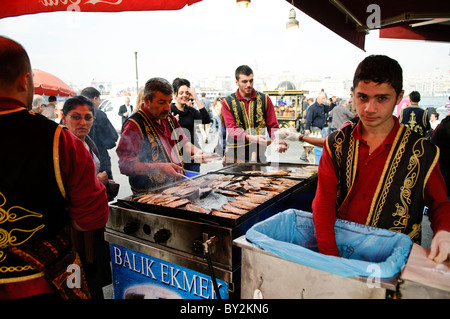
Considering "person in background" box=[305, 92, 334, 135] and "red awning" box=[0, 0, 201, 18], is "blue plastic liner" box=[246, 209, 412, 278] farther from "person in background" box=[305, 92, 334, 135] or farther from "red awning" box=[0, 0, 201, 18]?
"person in background" box=[305, 92, 334, 135]

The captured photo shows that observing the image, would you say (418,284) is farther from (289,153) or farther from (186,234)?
A: (289,153)

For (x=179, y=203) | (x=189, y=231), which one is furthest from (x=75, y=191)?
(x=179, y=203)

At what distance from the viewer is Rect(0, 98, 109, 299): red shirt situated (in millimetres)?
1285

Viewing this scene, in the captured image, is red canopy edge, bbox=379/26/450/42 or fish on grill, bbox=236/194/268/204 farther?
red canopy edge, bbox=379/26/450/42

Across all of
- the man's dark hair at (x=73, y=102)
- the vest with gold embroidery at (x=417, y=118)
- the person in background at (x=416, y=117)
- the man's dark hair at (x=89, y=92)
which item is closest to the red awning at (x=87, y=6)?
the man's dark hair at (x=73, y=102)

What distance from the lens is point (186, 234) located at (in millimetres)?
1825

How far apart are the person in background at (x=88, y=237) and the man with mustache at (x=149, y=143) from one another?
29 centimetres

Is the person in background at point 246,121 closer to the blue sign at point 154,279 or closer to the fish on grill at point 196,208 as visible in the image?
the fish on grill at point 196,208

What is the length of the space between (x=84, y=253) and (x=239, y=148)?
249 centimetres

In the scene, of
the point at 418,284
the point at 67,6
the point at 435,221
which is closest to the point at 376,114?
the point at 435,221

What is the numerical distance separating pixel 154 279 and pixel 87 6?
6.24 ft

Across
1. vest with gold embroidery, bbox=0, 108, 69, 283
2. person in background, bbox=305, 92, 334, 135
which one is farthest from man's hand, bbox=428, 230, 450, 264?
person in background, bbox=305, 92, 334, 135

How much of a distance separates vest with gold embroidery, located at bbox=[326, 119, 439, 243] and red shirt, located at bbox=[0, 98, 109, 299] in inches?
51.7

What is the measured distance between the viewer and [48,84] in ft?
28.5
